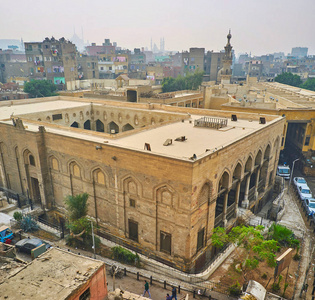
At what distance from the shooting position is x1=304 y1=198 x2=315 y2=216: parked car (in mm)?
28361

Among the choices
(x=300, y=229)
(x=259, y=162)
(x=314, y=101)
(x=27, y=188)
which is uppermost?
(x=314, y=101)

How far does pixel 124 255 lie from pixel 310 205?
20.7m

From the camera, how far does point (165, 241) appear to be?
1992 cm

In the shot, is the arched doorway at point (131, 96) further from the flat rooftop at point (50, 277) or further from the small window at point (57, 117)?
the flat rooftop at point (50, 277)

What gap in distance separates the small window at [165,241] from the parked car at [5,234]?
41.3 ft

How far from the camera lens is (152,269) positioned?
774 inches

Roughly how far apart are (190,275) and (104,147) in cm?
1080

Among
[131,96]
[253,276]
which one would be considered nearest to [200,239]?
[253,276]

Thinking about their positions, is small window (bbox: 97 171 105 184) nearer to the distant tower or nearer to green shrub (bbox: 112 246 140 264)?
green shrub (bbox: 112 246 140 264)

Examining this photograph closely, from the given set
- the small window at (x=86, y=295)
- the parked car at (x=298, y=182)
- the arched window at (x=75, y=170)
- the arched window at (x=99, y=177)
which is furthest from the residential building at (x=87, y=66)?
the small window at (x=86, y=295)

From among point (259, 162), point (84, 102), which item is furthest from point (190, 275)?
point (84, 102)

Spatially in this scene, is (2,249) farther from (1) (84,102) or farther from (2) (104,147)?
(1) (84,102)

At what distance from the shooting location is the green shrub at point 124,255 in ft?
65.8

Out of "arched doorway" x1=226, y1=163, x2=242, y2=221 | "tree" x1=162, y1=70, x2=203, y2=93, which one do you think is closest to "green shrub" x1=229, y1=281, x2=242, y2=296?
"arched doorway" x1=226, y1=163, x2=242, y2=221
